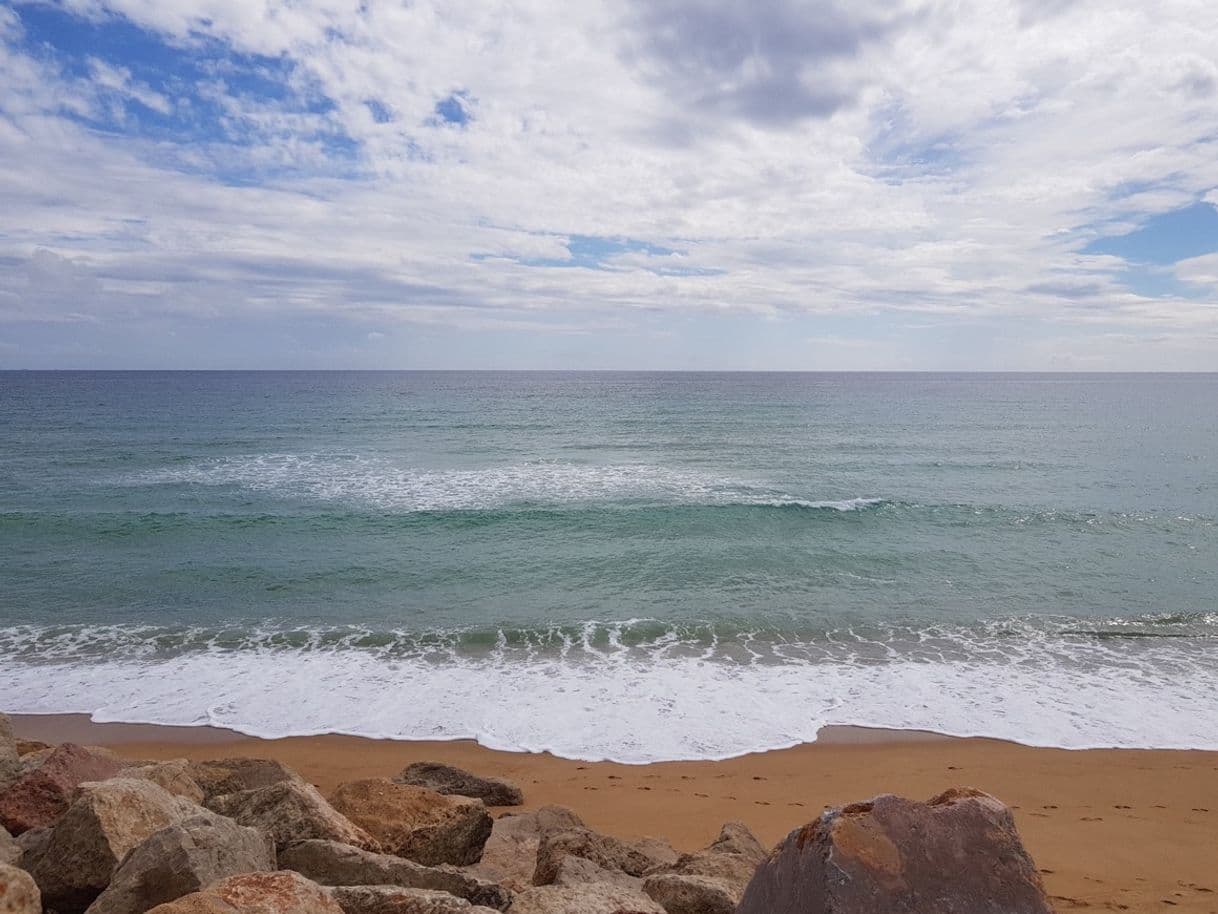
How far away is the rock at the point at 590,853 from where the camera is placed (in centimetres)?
557

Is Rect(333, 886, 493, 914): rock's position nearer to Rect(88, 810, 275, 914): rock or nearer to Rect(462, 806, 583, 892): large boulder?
Rect(88, 810, 275, 914): rock

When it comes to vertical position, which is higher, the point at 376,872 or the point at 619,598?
the point at 376,872

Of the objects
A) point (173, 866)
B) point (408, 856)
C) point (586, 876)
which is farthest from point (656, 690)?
point (173, 866)

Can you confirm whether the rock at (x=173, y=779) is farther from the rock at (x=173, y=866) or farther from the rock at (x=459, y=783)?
the rock at (x=173, y=866)

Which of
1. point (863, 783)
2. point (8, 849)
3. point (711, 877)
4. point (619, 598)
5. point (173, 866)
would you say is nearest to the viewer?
point (173, 866)

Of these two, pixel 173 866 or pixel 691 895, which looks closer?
pixel 173 866

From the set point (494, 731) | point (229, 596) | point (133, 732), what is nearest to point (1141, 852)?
point (494, 731)

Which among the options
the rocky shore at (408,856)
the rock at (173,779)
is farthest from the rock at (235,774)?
the rock at (173,779)

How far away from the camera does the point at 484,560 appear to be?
19.7 metres

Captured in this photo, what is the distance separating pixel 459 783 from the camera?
→ 331 inches

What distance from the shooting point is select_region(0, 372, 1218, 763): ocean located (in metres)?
11.9

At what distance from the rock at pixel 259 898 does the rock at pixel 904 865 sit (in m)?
2.02

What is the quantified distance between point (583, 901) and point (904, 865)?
6.30ft

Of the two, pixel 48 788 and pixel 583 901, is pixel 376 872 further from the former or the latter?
pixel 48 788
